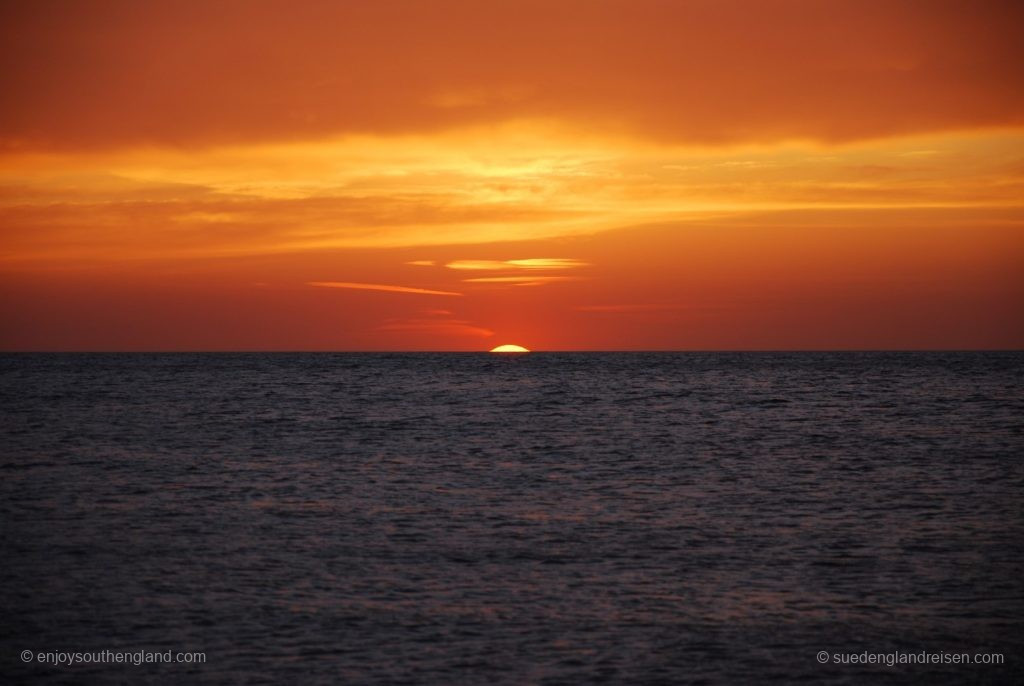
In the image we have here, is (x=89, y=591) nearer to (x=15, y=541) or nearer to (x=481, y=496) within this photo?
(x=15, y=541)

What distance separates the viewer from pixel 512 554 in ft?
86.1

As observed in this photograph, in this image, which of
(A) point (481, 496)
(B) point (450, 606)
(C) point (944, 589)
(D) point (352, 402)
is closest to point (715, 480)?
(A) point (481, 496)

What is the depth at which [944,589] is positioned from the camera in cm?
2242

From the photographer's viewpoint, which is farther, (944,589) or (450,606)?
(944,589)

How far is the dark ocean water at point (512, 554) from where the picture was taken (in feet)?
59.5

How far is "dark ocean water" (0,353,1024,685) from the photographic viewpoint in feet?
59.5

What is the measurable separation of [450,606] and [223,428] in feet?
154

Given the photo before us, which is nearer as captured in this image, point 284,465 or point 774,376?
point 284,465

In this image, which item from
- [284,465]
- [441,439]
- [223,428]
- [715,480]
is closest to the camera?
[715,480]

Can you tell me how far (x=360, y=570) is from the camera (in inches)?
959

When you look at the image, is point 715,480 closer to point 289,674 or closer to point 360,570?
point 360,570

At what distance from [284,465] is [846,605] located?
3010 centimetres

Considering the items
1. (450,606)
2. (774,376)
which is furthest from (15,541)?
(774,376)

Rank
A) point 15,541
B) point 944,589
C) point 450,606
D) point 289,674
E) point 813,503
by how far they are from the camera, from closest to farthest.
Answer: point 289,674 < point 450,606 < point 944,589 < point 15,541 < point 813,503
